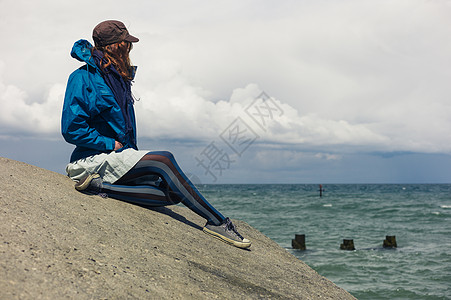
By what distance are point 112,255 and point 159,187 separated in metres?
1.33

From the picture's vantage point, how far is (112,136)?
4.38 metres

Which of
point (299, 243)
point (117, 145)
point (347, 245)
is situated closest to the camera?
point (117, 145)

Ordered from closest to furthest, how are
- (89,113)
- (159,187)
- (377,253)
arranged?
(89,113) < (159,187) < (377,253)

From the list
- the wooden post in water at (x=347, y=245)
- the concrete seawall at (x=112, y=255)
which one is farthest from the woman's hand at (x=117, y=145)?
the wooden post in water at (x=347, y=245)

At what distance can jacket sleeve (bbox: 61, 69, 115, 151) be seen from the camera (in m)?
4.01

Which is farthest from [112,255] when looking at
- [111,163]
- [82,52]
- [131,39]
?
[131,39]

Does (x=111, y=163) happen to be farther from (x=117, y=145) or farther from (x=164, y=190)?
(x=164, y=190)

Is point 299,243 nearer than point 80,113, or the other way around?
point 80,113

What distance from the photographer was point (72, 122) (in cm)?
398

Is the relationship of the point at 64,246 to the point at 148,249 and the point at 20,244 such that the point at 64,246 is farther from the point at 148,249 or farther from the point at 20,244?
the point at 148,249

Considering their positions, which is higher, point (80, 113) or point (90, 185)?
point (80, 113)

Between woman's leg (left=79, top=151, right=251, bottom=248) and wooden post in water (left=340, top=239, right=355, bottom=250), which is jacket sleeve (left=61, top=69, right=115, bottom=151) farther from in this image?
wooden post in water (left=340, top=239, right=355, bottom=250)

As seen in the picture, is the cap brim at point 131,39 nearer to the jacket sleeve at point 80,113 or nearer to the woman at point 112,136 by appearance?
the woman at point 112,136

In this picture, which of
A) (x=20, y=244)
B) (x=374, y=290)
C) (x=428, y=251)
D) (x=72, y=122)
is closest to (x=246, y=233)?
(x=72, y=122)
